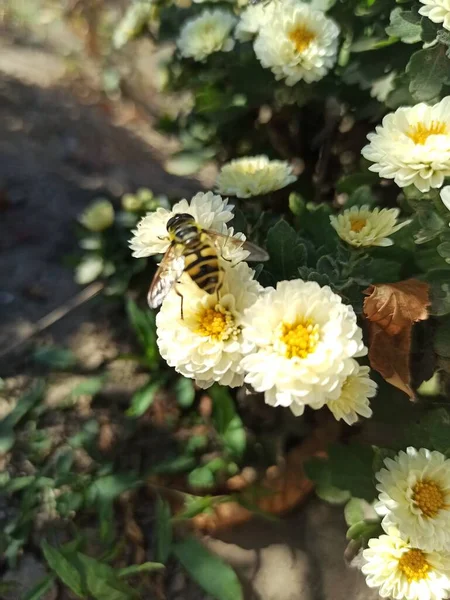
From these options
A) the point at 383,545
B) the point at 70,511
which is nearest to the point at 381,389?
the point at 383,545

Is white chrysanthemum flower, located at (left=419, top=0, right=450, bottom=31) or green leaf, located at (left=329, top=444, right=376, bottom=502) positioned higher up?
white chrysanthemum flower, located at (left=419, top=0, right=450, bottom=31)

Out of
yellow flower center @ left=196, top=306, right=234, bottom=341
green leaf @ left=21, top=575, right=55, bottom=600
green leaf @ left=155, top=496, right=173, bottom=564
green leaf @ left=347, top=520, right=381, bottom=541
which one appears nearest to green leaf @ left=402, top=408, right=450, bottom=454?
green leaf @ left=347, top=520, right=381, bottom=541

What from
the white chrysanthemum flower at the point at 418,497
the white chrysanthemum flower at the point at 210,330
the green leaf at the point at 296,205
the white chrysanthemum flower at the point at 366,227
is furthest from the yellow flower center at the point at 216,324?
the green leaf at the point at 296,205

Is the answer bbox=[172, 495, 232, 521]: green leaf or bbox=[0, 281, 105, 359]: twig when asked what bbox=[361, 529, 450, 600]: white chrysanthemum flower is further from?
bbox=[0, 281, 105, 359]: twig

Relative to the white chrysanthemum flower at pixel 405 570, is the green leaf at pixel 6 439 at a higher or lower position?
lower

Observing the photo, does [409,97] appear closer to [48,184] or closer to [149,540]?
[149,540]

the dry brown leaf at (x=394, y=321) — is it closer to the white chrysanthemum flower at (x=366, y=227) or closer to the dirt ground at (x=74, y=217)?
the white chrysanthemum flower at (x=366, y=227)
